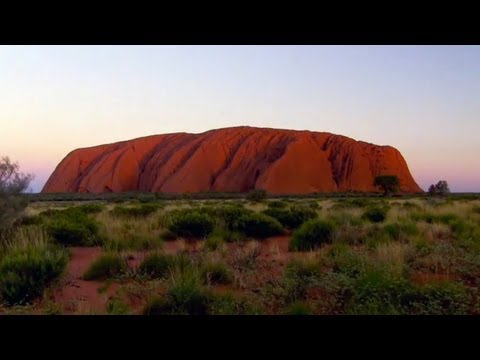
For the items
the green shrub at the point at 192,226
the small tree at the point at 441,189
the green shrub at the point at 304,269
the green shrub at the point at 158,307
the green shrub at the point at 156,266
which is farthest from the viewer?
the small tree at the point at 441,189

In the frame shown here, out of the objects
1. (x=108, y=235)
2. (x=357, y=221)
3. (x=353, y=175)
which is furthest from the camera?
(x=353, y=175)

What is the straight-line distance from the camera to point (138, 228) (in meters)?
11.7

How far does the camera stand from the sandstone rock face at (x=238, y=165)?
7169 centimetres

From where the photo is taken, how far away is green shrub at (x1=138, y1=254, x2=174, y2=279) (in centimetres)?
677

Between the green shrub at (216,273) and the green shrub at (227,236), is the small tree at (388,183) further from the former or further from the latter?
the green shrub at (216,273)

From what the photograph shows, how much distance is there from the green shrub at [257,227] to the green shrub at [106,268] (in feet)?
14.8

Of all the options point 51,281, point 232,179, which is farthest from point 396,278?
point 232,179

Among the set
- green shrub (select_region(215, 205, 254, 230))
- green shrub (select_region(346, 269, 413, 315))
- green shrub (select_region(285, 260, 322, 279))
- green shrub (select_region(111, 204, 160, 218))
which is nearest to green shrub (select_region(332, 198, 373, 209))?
green shrub (select_region(215, 205, 254, 230))

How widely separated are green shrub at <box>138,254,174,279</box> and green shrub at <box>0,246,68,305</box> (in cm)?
116

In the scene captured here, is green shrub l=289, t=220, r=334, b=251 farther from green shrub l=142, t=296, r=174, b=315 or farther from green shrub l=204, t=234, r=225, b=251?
green shrub l=142, t=296, r=174, b=315

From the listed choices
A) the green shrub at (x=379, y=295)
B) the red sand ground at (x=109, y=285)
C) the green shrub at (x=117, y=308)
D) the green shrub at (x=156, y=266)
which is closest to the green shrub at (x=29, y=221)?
the red sand ground at (x=109, y=285)
